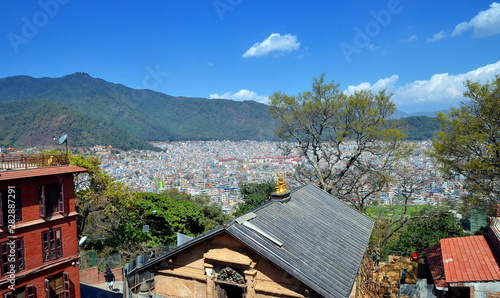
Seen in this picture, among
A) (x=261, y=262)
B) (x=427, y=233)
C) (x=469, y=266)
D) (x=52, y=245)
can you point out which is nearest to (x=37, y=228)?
(x=52, y=245)

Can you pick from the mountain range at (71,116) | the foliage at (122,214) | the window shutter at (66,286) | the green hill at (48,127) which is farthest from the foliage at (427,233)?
the green hill at (48,127)

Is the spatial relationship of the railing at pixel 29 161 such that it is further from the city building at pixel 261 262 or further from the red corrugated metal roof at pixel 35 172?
the city building at pixel 261 262

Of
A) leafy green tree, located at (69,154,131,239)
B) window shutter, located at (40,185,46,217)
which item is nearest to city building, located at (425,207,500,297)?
window shutter, located at (40,185,46,217)

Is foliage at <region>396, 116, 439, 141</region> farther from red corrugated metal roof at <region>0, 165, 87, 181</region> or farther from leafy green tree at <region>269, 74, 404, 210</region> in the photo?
red corrugated metal roof at <region>0, 165, 87, 181</region>

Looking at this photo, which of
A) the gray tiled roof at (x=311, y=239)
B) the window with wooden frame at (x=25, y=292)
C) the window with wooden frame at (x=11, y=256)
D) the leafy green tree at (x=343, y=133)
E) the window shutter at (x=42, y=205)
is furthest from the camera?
the leafy green tree at (x=343, y=133)

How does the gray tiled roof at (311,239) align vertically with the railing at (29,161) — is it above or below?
below

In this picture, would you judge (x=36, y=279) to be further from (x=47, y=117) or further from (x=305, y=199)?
(x=47, y=117)
